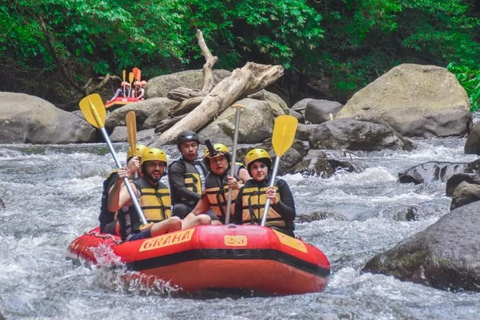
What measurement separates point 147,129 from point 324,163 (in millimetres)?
4349

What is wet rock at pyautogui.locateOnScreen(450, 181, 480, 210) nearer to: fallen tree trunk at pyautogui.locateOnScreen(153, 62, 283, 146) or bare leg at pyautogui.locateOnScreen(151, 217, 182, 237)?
bare leg at pyautogui.locateOnScreen(151, 217, 182, 237)

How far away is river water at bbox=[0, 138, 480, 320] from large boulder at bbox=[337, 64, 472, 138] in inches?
37.0

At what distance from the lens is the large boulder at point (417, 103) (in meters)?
11.9

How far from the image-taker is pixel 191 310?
13.4 ft

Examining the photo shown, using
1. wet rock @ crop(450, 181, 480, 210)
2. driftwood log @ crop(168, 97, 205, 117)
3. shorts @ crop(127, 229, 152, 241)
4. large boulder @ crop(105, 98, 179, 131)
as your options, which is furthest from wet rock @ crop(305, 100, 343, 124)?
shorts @ crop(127, 229, 152, 241)

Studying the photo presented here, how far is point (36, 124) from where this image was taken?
38.5 ft

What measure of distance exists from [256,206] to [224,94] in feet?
23.7

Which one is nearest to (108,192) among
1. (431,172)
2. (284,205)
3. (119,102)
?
(284,205)

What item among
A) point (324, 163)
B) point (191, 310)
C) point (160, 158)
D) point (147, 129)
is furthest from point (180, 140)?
point (147, 129)

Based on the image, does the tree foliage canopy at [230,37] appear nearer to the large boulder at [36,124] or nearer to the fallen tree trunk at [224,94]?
the large boulder at [36,124]

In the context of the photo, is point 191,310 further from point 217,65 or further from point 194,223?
point 217,65

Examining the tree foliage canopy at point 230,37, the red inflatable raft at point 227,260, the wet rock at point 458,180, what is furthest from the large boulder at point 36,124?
the red inflatable raft at point 227,260

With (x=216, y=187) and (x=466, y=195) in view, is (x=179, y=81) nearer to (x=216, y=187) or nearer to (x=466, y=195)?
(x=466, y=195)

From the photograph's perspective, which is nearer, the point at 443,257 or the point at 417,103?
the point at 443,257
